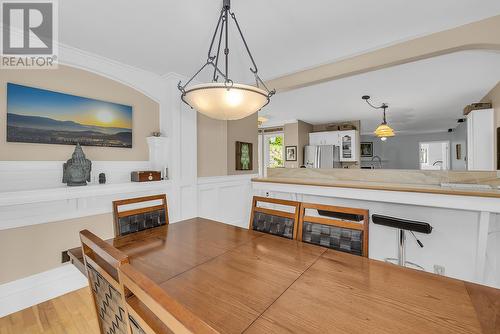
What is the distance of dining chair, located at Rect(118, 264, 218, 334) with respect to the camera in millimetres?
446

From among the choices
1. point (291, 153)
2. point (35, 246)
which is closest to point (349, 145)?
point (291, 153)

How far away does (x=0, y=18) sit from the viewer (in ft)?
6.21

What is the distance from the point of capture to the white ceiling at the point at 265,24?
1.73 m

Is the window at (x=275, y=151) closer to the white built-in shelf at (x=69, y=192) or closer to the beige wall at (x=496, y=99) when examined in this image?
the beige wall at (x=496, y=99)

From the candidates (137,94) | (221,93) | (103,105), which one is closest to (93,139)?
(103,105)

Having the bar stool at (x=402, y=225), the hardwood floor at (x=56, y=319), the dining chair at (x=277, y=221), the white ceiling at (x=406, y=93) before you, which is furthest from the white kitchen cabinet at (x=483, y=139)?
the hardwood floor at (x=56, y=319)

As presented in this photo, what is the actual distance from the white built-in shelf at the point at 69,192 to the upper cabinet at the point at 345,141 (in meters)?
5.25

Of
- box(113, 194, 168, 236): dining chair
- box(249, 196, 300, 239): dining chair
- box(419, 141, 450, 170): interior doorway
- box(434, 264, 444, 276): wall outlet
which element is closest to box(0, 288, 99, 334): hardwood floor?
box(113, 194, 168, 236): dining chair

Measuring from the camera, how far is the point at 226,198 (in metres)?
3.81

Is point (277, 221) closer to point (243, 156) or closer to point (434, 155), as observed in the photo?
point (243, 156)

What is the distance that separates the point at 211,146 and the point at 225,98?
7.67 feet

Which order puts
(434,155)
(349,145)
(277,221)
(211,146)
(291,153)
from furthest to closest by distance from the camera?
1. (434,155)
2. (291,153)
3. (349,145)
4. (211,146)
5. (277,221)

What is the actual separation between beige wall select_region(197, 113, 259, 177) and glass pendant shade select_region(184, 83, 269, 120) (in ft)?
6.71

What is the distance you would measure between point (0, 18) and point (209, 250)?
8.31ft
